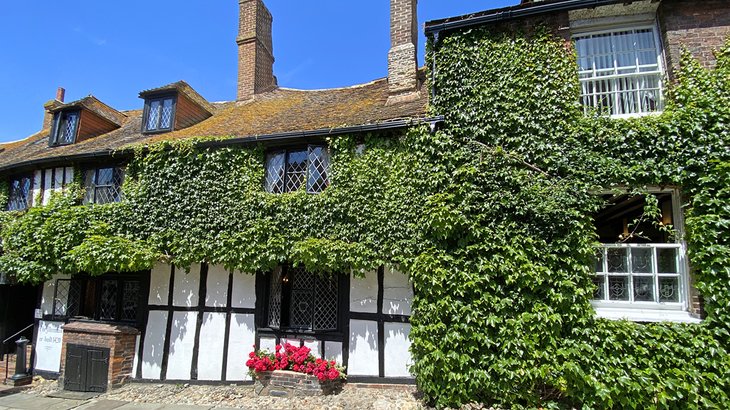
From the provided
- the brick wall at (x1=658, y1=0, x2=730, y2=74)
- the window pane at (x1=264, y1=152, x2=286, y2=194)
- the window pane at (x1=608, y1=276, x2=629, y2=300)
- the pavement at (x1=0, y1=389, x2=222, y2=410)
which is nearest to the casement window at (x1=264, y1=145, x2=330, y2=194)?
the window pane at (x1=264, y1=152, x2=286, y2=194)

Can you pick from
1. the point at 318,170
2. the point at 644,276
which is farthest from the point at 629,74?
the point at 318,170

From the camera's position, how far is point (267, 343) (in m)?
7.77

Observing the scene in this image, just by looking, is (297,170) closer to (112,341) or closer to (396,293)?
(396,293)

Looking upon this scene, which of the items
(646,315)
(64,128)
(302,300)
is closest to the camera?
(646,315)

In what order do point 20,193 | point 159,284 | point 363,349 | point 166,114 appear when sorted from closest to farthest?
point 363,349
point 159,284
point 20,193
point 166,114

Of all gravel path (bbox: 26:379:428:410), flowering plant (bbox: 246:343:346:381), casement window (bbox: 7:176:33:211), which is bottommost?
gravel path (bbox: 26:379:428:410)

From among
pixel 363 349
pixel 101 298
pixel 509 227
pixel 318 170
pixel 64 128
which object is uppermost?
pixel 64 128

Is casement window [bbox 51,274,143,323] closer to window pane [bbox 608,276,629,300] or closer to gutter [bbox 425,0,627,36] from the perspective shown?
gutter [bbox 425,0,627,36]

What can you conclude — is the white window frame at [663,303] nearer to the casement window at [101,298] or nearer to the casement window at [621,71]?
the casement window at [621,71]

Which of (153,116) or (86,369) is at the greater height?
(153,116)

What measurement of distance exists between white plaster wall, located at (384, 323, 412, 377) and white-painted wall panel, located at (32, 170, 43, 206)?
9443 mm

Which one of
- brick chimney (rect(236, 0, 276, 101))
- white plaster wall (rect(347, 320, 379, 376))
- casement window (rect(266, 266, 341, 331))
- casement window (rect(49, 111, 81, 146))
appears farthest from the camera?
brick chimney (rect(236, 0, 276, 101))

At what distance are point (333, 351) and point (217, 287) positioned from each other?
2899 mm

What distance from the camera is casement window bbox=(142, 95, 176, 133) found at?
10664 millimetres
